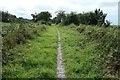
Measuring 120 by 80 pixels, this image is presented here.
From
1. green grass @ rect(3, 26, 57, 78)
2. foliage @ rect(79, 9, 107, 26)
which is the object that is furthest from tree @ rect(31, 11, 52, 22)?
green grass @ rect(3, 26, 57, 78)

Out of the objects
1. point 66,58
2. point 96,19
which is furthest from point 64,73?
point 96,19

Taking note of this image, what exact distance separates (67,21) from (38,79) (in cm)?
6498

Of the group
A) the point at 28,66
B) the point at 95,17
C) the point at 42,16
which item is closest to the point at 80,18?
the point at 95,17

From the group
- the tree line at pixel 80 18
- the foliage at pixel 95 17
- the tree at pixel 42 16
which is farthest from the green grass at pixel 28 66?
the tree at pixel 42 16

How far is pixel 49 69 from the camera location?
13.9m

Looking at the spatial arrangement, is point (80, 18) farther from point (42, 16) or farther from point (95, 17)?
point (42, 16)

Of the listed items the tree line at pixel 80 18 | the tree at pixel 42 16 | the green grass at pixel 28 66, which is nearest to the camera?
the green grass at pixel 28 66

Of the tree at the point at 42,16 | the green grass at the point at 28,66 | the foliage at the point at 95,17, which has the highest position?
the tree at the point at 42,16

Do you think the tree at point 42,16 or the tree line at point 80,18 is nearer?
the tree line at point 80,18

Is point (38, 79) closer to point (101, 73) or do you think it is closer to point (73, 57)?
point (101, 73)

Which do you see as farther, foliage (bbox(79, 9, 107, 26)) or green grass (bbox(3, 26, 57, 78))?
foliage (bbox(79, 9, 107, 26))

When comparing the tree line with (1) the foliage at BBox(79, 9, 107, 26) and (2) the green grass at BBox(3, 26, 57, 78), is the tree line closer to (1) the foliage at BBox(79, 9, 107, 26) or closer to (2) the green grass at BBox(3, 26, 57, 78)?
(1) the foliage at BBox(79, 9, 107, 26)

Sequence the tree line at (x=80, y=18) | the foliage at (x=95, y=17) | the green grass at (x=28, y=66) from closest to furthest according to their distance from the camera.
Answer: the green grass at (x=28, y=66) < the tree line at (x=80, y=18) < the foliage at (x=95, y=17)

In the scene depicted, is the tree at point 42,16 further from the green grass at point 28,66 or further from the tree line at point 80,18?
the green grass at point 28,66
